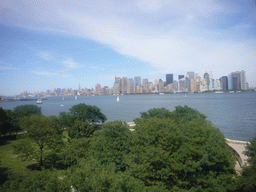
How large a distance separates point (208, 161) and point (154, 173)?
12.4 feet

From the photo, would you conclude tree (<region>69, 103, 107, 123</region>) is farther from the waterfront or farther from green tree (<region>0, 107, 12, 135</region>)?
the waterfront

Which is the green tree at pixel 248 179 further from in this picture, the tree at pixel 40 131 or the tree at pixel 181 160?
the tree at pixel 40 131

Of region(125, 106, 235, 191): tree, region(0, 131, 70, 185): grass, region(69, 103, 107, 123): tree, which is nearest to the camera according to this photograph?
region(125, 106, 235, 191): tree

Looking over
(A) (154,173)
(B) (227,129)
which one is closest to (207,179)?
(A) (154,173)

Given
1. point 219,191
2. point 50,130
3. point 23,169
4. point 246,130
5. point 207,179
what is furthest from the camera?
point 246,130

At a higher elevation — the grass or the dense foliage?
the dense foliage

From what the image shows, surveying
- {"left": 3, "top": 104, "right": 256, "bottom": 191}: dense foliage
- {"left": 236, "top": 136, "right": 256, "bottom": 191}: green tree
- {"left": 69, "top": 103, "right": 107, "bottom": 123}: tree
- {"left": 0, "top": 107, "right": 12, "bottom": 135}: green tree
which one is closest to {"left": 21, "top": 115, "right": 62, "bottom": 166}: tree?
{"left": 3, "top": 104, "right": 256, "bottom": 191}: dense foliage

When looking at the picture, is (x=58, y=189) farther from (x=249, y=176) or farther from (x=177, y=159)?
(x=249, y=176)

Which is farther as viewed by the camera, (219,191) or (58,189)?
(219,191)

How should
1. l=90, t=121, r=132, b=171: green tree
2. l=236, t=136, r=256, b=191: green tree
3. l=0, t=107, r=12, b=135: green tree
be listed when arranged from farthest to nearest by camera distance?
l=0, t=107, r=12, b=135: green tree → l=90, t=121, r=132, b=171: green tree → l=236, t=136, r=256, b=191: green tree

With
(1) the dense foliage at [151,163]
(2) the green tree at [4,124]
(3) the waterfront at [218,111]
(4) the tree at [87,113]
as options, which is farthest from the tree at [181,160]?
(2) the green tree at [4,124]

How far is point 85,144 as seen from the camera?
1819 cm

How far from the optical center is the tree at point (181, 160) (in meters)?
12.0

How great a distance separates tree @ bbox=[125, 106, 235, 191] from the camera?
39.2 ft
